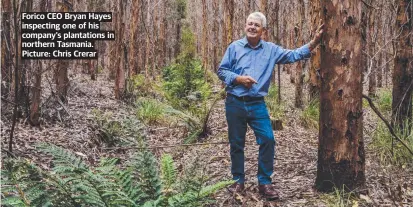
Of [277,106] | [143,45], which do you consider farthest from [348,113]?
[143,45]

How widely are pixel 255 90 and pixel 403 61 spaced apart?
11.8 ft

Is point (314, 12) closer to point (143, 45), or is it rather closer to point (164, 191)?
point (164, 191)

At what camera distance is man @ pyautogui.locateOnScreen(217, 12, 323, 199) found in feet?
14.1

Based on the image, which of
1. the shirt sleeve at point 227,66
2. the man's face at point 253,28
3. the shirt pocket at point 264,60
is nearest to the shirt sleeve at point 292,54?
the shirt pocket at point 264,60

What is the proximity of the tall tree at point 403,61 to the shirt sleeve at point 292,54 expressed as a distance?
2972 millimetres

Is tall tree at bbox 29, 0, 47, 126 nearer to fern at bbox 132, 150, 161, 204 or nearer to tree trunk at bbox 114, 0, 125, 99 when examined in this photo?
fern at bbox 132, 150, 161, 204

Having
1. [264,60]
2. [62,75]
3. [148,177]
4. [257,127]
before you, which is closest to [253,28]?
[264,60]

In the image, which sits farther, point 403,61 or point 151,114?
point 151,114

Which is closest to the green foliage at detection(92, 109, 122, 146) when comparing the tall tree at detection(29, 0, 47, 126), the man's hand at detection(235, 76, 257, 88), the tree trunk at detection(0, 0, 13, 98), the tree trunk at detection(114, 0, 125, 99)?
the tall tree at detection(29, 0, 47, 126)

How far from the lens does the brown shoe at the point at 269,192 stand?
428cm

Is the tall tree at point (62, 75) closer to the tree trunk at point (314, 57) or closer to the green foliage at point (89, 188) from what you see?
the tree trunk at point (314, 57)

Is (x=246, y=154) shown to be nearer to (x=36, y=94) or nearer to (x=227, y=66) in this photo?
(x=227, y=66)

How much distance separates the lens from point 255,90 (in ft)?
14.0

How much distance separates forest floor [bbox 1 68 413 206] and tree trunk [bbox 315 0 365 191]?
0.93 feet
